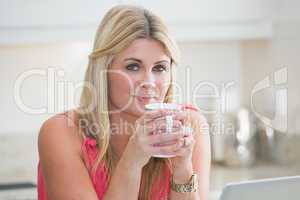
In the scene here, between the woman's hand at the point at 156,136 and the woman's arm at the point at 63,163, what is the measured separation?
0.64 feet

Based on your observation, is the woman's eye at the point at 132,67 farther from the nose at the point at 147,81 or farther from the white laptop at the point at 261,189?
the white laptop at the point at 261,189

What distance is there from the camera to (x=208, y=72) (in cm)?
312

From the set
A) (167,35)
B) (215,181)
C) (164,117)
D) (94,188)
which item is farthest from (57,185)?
(215,181)

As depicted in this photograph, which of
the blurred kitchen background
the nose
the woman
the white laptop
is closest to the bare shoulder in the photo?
the woman

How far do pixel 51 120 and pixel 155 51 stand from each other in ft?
1.11

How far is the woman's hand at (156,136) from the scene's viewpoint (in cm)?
114

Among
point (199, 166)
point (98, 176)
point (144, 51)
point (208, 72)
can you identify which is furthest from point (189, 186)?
point (208, 72)

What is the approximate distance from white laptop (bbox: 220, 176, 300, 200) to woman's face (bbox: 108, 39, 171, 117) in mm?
434

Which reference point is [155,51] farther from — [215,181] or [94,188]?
[215,181]

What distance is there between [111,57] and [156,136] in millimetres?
312

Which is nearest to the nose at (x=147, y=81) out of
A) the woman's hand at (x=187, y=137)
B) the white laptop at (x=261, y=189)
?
the woman's hand at (x=187, y=137)

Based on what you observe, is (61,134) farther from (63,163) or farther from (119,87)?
(119,87)

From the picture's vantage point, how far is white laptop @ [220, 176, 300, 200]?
38.1 inches

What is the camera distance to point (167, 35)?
1406mm
